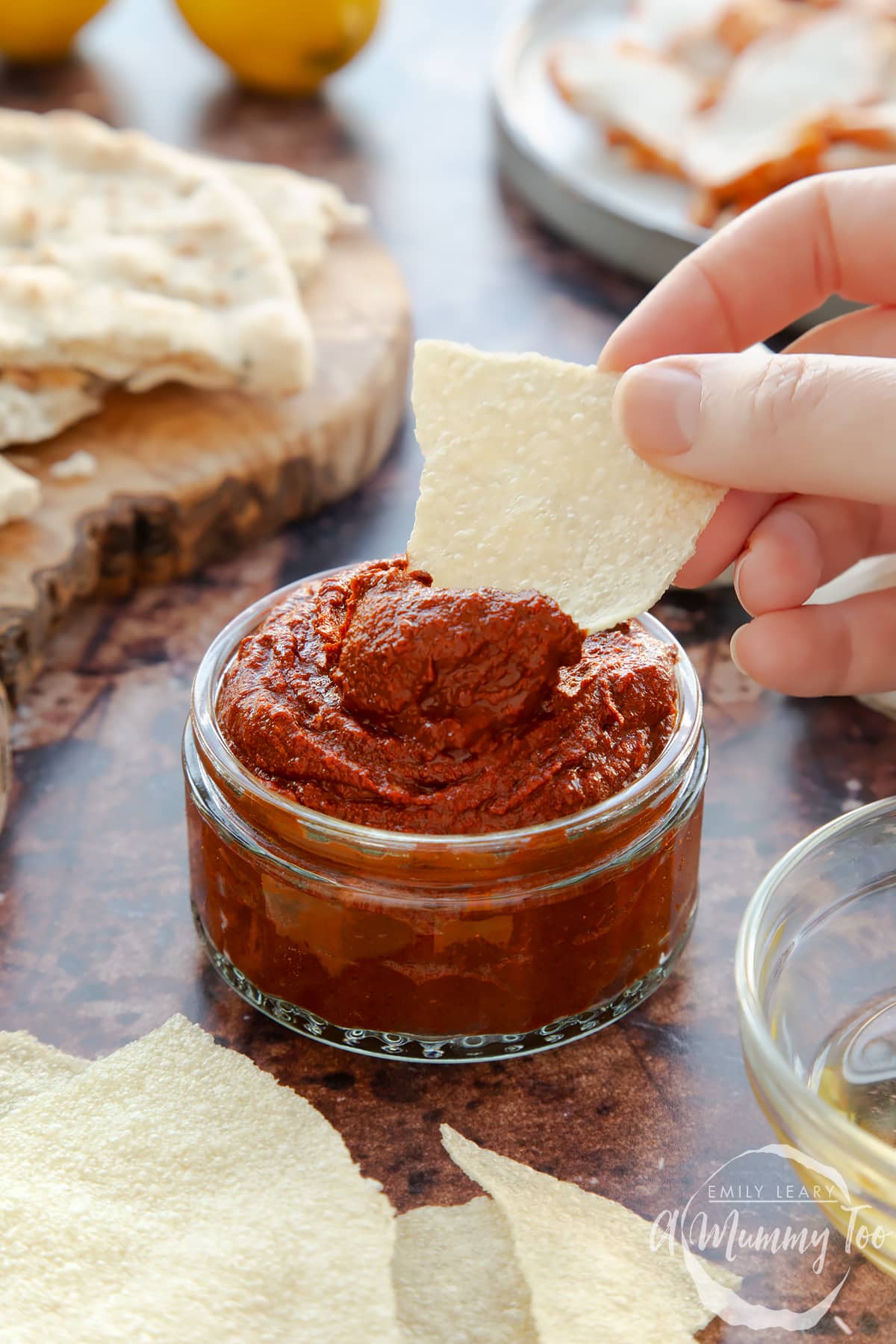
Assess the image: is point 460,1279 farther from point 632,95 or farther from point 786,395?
point 632,95

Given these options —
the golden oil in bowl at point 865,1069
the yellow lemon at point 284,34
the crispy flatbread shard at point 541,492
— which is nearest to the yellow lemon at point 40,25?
the yellow lemon at point 284,34

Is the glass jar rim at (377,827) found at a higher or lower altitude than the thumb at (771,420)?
lower

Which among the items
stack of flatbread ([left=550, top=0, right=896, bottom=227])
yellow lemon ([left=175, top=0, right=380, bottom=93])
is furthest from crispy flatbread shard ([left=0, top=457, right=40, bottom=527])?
yellow lemon ([left=175, top=0, right=380, bottom=93])

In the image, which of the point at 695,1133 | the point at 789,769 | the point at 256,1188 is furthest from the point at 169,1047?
the point at 789,769

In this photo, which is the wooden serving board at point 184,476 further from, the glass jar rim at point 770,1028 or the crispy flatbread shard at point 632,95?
the glass jar rim at point 770,1028

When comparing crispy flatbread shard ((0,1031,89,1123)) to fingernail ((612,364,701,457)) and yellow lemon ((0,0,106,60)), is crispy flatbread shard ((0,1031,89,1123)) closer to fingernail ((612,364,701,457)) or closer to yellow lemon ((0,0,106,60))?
fingernail ((612,364,701,457))

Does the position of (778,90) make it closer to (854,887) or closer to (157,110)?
(157,110)
